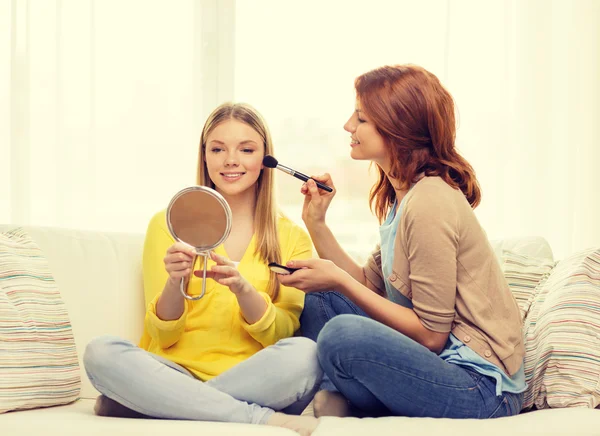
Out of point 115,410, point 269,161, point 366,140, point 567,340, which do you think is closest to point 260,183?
point 269,161

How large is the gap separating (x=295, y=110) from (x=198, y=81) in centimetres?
41

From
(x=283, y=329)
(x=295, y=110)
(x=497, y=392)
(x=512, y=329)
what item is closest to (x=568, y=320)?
(x=512, y=329)

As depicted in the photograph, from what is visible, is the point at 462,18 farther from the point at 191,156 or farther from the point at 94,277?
the point at 94,277

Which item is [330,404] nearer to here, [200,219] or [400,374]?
[400,374]

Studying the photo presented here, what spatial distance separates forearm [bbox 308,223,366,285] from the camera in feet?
6.52

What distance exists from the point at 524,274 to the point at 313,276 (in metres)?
0.65

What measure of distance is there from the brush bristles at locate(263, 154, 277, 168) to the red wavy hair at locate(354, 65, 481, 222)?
29 centimetres

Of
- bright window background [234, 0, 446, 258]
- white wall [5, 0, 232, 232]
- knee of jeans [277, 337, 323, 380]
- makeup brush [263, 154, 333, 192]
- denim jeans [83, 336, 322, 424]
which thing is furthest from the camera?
bright window background [234, 0, 446, 258]

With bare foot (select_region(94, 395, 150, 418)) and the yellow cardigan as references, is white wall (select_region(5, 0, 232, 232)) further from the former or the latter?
bare foot (select_region(94, 395, 150, 418))

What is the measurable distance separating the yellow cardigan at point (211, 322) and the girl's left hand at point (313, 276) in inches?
5.6

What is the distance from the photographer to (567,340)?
5.50ft

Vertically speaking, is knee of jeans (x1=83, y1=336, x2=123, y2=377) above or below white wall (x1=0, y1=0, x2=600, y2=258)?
below

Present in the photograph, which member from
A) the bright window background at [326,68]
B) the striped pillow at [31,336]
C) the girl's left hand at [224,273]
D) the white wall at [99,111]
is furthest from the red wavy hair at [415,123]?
the white wall at [99,111]

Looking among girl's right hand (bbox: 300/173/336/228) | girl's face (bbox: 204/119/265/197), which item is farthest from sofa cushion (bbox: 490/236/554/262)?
girl's face (bbox: 204/119/265/197)
